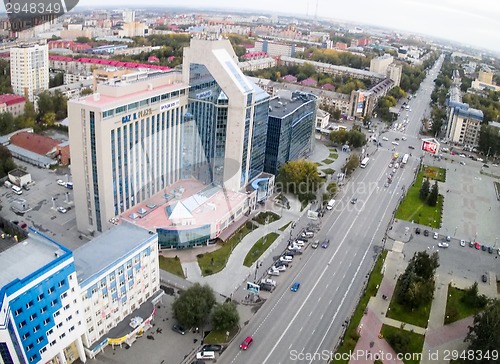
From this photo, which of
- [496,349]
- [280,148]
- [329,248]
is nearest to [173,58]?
[280,148]

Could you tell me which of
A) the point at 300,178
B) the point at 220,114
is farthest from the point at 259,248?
the point at 220,114

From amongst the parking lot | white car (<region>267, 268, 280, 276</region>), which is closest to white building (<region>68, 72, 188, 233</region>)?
the parking lot

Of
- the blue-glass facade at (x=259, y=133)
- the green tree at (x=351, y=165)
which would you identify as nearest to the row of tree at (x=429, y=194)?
the green tree at (x=351, y=165)

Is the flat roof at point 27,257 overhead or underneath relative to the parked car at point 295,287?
overhead

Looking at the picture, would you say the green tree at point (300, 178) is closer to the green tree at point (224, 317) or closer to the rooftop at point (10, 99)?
the green tree at point (224, 317)

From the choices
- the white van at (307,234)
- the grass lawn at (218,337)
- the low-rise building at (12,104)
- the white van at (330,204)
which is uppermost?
the low-rise building at (12,104)

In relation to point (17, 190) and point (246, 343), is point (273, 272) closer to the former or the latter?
point (246, 343)
